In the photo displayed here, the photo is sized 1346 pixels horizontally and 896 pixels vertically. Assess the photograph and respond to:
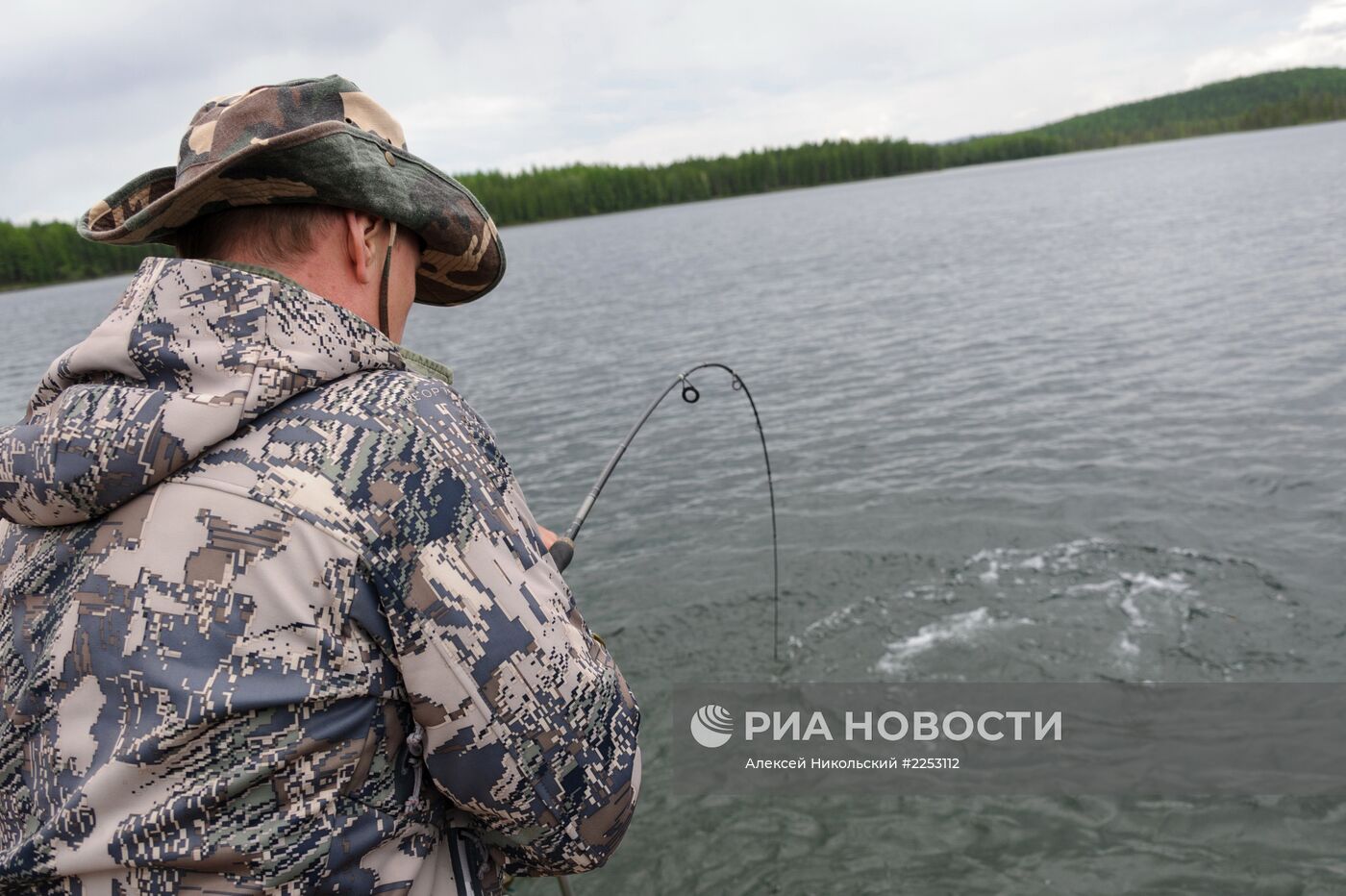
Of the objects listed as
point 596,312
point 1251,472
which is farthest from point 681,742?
point 596,312

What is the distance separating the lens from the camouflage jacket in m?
1.44

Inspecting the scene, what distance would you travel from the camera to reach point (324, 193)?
1.69m

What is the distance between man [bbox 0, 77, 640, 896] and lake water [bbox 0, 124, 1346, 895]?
436cm

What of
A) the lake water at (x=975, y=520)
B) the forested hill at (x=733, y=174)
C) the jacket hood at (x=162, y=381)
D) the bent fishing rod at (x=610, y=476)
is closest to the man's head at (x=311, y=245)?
the jacket hood at (x=162, y=381)

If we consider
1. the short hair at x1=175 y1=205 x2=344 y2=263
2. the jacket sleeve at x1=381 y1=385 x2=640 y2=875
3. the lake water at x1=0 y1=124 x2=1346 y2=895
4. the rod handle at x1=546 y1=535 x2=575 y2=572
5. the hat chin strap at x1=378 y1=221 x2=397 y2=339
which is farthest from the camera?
the lake water at x1=0 y1=124 x2=1346 y2=895

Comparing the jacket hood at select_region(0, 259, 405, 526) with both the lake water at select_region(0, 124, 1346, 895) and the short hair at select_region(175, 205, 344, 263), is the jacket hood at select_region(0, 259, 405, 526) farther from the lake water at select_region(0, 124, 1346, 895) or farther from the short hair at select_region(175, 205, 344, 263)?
the lake water at select_region(0, 124, 1346, 895)

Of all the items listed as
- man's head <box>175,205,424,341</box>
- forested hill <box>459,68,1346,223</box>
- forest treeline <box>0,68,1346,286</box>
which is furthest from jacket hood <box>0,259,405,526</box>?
forested hill <box>459,68,1346,223</box>

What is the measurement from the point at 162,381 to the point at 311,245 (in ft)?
1.27

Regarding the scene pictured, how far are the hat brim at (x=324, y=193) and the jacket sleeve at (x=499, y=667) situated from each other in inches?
17.8

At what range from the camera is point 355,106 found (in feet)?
6.10

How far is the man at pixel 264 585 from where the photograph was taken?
145cm

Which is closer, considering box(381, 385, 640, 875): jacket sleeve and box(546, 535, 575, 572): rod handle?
box(381, 385, 640, 875): jacket sleeve

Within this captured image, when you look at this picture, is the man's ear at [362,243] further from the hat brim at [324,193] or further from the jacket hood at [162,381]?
the jacket hood at [162,381]

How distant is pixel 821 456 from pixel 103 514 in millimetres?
11754
